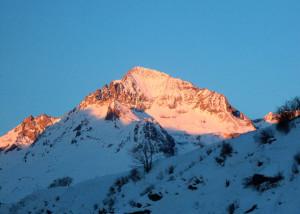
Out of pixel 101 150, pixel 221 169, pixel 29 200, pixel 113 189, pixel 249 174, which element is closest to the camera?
pixel 249 174

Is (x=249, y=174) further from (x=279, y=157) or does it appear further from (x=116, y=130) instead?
(x=116, y=130)

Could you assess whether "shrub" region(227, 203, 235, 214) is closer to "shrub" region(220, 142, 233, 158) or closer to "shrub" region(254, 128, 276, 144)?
"shrub" region(254, 128, 276, 144)

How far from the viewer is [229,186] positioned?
20438 millimetres

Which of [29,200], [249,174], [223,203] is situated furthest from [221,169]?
[29,200]

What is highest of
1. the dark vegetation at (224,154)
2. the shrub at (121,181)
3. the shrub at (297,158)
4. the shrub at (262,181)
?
the shrub at (121,181)

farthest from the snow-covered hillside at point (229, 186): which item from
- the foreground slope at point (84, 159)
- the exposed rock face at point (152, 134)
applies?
the exposed rock face at point (152, 134)

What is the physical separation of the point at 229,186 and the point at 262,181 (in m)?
1.99

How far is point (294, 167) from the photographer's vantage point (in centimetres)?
1886

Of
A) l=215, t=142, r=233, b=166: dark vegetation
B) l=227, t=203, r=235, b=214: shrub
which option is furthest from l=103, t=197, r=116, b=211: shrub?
l=227, t=203, r=235, b=214: shrub

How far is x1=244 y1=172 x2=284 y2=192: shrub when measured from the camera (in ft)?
60.3

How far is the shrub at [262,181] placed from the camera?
60.3 feet

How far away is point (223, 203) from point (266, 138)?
856 cm

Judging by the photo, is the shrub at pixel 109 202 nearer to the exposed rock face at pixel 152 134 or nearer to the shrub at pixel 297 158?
the shrub at pixel 297 158

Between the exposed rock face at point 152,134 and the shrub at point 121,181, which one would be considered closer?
the shrub at point 121,181
